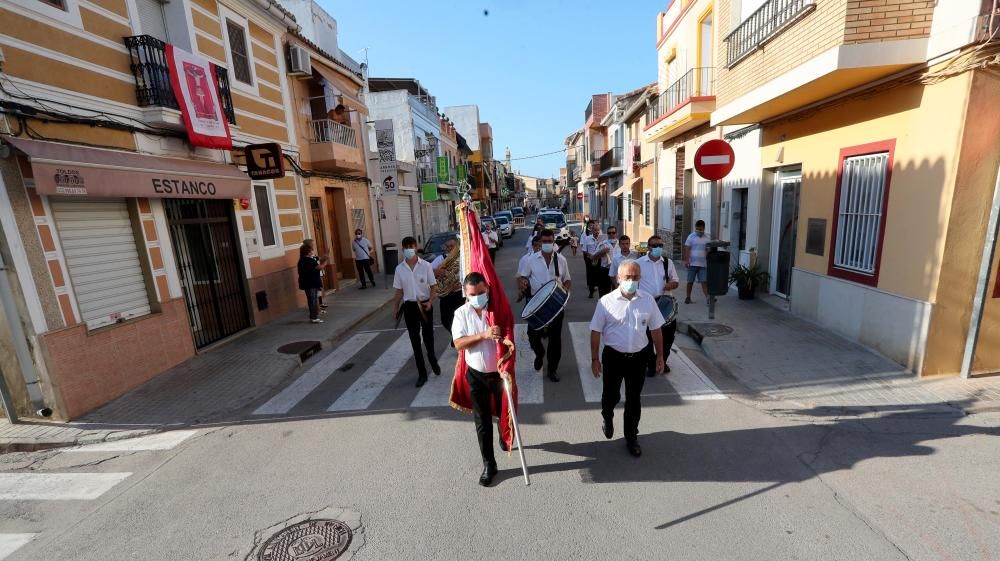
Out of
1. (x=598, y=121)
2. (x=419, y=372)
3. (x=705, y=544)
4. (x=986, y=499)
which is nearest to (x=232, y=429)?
(x=419, y=372)

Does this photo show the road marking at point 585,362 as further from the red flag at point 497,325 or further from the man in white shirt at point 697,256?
the man in white shirt at point 697,256

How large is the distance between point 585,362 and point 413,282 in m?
2.68

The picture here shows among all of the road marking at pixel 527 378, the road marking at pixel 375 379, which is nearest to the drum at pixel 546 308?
the road marking at pixel 527 378

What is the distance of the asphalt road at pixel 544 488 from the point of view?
3127mm

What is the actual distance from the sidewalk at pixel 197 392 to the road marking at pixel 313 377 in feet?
1.01

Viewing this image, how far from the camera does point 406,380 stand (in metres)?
6.38

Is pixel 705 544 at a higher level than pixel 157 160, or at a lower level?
lower

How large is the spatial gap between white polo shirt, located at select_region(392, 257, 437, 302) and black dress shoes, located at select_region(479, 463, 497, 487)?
2.88m

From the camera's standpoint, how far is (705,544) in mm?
3051

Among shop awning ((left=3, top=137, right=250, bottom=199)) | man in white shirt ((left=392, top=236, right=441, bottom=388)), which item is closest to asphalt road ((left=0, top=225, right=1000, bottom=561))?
man in white shirt ((left=392, top=236, right=441, bottom=388))

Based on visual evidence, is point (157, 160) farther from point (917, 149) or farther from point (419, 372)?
point (917, 149)

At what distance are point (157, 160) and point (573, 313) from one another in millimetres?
7665

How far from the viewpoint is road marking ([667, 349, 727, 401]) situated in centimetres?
535

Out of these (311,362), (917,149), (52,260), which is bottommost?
(311,362)
